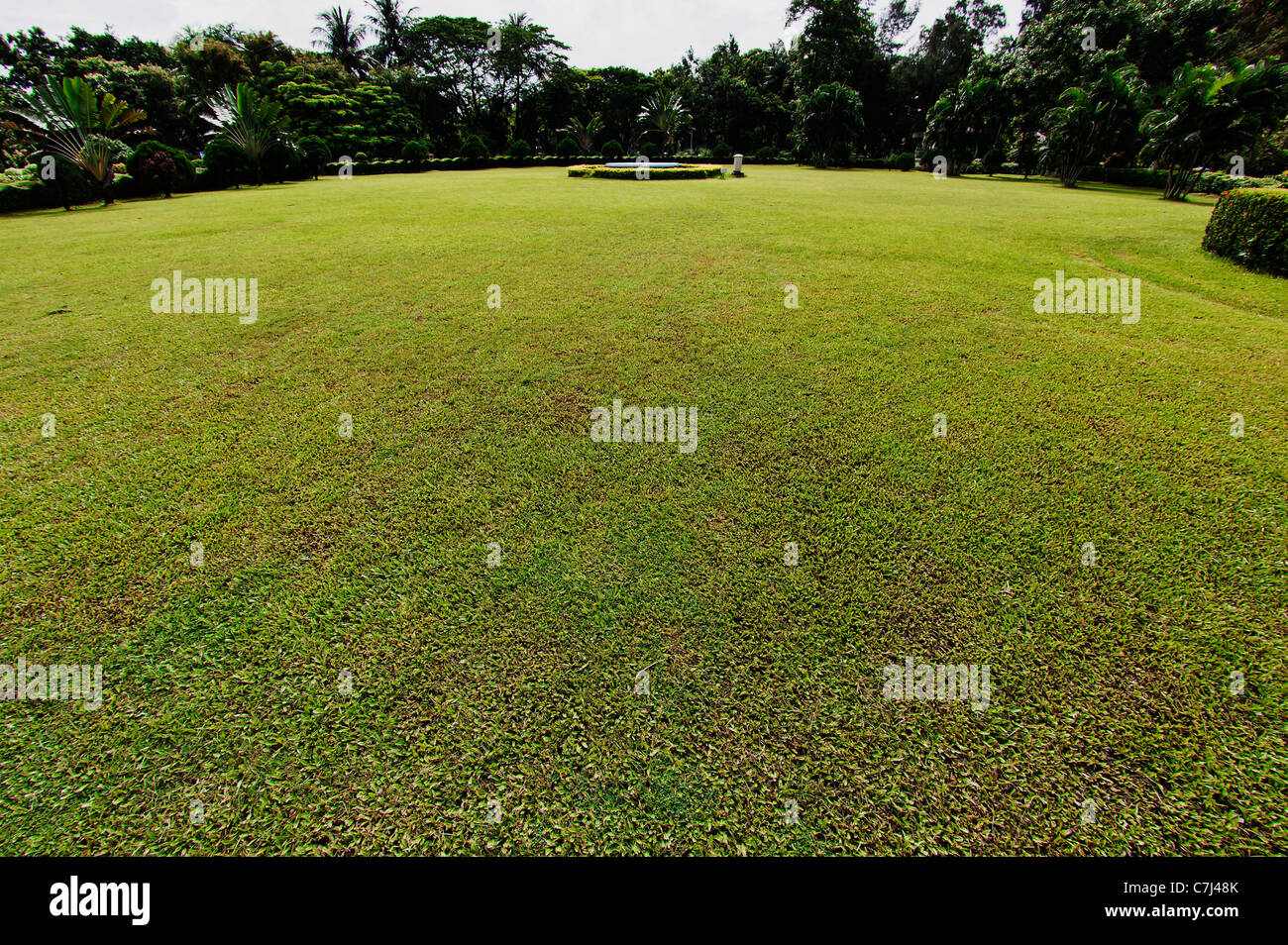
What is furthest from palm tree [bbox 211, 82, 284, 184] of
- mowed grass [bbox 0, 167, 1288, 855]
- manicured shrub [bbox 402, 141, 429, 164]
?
mowed grass [bbox 0, 167, 1288, 855]

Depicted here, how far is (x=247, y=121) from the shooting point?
20125 millimetres

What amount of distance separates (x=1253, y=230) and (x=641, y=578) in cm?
1368

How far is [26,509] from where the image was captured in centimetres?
398

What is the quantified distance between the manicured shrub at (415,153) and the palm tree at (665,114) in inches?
824

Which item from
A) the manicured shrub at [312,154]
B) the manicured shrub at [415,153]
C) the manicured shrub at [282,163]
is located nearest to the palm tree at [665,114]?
the manicured shrub at [415,153]

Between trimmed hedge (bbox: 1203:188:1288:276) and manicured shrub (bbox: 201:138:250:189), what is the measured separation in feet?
99.8

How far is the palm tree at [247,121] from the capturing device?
20.0 metres

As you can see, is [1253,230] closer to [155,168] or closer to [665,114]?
[155,168]

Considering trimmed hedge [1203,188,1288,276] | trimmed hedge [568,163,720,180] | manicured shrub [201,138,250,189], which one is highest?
trimmed hedge [568,163,720,180]

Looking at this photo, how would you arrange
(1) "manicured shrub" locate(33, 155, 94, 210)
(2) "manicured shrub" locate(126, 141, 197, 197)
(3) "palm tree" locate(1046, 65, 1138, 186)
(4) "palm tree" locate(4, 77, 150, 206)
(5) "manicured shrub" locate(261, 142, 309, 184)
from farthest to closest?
(5) "manicured shrub" locate(261, 142, 309, 184)
(3) "palm tree" locate(1046, 65, 1138, 186)
(2) "manicured shrub" locate(126, 141, 197, 197)
(1) "manicured shrub" locate(33, 155, 94, 210)
(4) "palm tree" locate(4, 77, 150, 206)

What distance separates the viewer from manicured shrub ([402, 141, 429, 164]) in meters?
33.0

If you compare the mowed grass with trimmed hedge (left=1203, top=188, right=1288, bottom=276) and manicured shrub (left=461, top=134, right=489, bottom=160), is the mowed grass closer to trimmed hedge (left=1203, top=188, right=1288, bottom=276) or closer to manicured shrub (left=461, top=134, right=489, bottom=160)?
trimmed hedge (left=1203, top=188, right=1288, bottom=276)

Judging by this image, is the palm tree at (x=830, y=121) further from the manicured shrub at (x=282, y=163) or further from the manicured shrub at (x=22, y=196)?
the manicured shrub at (x=22, y=196)
